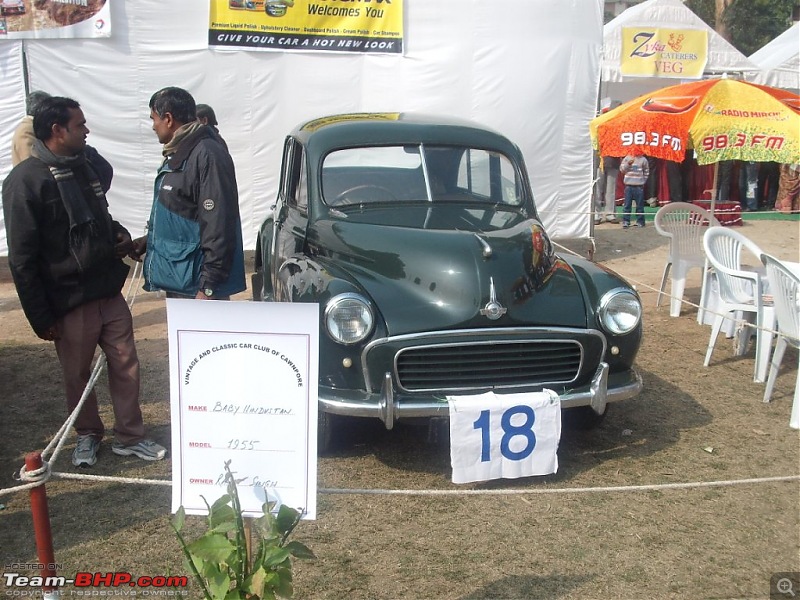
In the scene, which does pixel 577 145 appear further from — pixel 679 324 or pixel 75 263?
pixel 75 263

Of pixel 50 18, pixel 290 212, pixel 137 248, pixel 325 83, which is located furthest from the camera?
pixel 325 83

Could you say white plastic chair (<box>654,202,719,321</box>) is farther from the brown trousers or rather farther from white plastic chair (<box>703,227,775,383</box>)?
the brown trousers

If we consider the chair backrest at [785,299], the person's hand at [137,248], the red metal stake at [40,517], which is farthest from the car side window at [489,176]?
the red metal stake at [40,517]

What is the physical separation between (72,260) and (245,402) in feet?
5.82

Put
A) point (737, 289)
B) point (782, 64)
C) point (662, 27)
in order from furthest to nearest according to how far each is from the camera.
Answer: point (782, 64) → point (662, 27) → point (737, 289)

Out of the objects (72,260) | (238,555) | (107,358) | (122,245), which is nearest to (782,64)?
(122,245)

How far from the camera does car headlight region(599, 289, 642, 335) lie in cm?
409

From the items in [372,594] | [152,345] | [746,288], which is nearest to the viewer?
[372,594]

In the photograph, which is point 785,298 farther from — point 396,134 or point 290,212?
point 290,212

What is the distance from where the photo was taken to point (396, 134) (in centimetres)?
511

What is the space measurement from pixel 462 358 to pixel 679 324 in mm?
3965

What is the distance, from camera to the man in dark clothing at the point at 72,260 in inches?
144

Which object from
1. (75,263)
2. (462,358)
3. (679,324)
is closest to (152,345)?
(75,263)

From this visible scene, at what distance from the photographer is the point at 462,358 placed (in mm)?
3861
